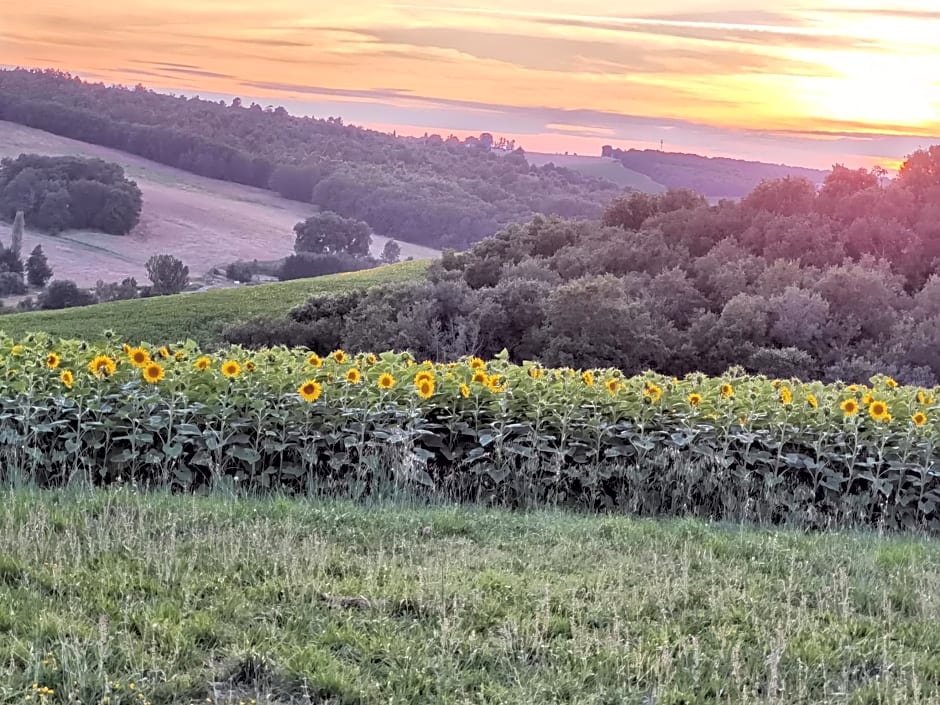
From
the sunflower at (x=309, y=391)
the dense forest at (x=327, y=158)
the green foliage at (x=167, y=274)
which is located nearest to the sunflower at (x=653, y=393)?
the sunflower at (x=309, y=391)

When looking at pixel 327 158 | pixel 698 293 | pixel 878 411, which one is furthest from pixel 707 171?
pixel 327 158

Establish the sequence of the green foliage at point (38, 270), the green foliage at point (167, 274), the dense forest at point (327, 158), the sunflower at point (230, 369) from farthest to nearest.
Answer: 1. the green foliage at point (38, 270)
2. the dense forest at point (327, 158)
3. the green foliage at point (167, 274)
4. the sunflower at point (230, 369)

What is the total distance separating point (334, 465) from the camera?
552 cm

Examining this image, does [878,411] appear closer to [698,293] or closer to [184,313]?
[698,293]

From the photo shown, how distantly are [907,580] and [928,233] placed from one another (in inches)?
659

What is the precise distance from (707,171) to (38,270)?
85.3 ft

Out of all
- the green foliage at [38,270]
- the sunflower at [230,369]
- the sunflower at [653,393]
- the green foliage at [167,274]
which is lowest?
the green foliage at [38,270]

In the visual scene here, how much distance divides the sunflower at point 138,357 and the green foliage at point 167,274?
26.8 meters

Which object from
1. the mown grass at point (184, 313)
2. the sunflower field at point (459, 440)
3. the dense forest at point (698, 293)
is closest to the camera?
the sunflower field at point (459, 440)

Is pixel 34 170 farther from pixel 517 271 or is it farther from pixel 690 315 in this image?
pixel 690 315

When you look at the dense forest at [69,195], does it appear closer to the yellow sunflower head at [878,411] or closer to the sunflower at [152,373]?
the sunflower at [152,373]

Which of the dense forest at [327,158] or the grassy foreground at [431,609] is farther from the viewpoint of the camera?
the dense forest at [327,158]

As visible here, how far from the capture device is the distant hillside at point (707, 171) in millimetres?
22023

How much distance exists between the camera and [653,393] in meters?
6.11
